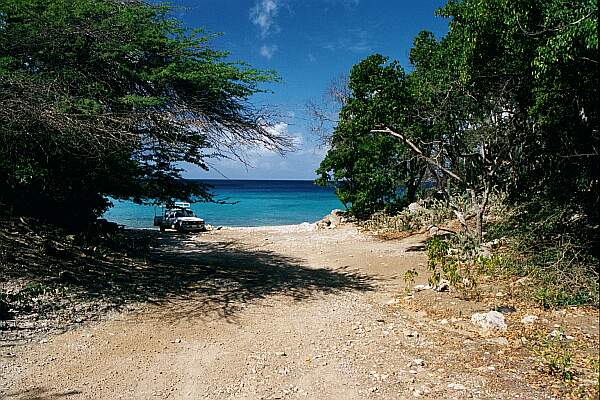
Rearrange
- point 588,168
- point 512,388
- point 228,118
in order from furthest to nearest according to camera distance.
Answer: point 228,118 < point 588,168 < point 512,388

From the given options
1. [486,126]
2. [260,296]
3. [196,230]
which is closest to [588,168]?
[486,126]

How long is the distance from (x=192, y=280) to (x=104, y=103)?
357cm

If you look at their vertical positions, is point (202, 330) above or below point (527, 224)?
below

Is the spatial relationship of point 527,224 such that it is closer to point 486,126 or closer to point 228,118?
point 486,126

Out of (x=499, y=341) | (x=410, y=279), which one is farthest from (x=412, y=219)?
(x=499, y=341)

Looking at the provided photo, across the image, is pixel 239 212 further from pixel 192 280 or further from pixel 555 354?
pixel 555 354

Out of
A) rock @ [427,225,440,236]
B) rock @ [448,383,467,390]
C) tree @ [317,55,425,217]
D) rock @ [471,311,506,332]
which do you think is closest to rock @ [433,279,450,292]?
rock @ [471,311,506,332]

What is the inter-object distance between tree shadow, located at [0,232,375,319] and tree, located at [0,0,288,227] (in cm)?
141

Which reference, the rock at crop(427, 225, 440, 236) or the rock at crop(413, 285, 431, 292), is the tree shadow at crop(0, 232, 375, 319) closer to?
the rock at crop(413, 285, 431, 292)

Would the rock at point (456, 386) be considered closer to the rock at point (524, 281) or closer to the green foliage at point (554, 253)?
the green foliage at point (554, 253)

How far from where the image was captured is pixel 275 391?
475 cm

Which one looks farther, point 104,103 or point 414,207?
point 414,207

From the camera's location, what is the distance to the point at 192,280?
9.61 meters

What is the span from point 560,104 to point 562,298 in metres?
2.70
